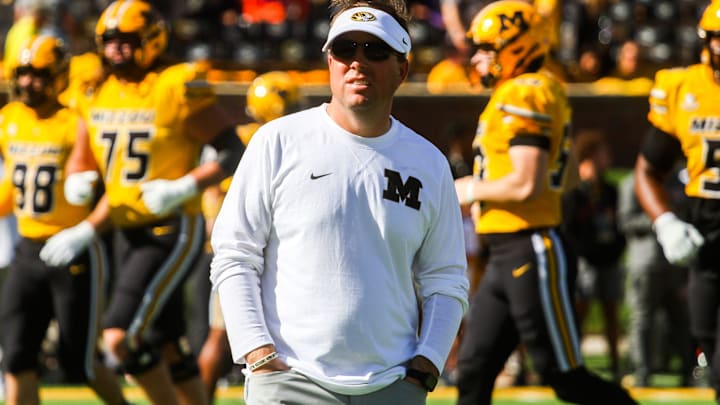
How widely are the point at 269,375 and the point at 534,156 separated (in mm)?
2531

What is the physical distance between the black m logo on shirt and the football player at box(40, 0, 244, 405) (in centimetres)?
354

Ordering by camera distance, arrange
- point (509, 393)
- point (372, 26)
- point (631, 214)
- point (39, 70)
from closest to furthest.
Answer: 1. point (372, 26)
2. point (39, 70)
3. point (509, 393)
4. point (631, 214)

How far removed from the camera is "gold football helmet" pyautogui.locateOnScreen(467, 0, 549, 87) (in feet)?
21.6

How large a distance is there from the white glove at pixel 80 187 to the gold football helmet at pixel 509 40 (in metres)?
2.12

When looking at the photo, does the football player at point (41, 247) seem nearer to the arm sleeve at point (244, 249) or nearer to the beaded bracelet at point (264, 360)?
the arm sleeve at point (244, 249)

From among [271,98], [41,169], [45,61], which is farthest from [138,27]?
[271,98]

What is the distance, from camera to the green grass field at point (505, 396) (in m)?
9.86

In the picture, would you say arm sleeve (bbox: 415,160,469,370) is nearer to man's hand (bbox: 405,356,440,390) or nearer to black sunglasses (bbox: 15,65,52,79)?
man's hand (bbox: 405,356,440,390)

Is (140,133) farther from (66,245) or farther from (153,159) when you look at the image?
(66,245)

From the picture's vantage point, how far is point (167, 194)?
741 cm

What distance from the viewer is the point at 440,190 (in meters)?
4.16

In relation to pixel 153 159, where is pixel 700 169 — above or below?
above

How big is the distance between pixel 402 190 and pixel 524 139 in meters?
2.25

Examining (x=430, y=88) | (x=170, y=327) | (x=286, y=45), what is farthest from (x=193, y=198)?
(x=286, y=45)
